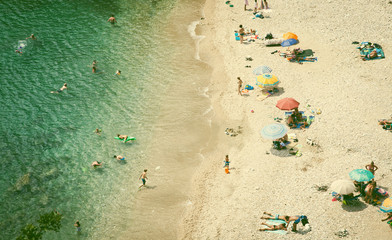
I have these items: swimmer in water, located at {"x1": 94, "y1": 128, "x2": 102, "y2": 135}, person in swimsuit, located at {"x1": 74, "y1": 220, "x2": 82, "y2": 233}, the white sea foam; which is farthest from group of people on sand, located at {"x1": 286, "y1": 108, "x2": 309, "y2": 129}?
person in swimsuit, located at {"x1": 74, "y1": 220, "x2": 82, "y2": 233}

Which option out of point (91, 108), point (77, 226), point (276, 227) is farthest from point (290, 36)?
point (77, 226)

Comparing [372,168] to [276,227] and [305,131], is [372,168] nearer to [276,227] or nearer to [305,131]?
[305,131]

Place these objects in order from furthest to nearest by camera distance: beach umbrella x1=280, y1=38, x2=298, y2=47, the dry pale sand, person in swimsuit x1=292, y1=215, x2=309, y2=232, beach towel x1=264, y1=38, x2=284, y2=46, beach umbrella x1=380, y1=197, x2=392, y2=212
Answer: beach towel x1=264, y1=38, x2=284, y2=46 < beach umbrella x1=280, y1=38, x2=298, y2=47 < the dry pale sand < person in swimsuit x1=292, y1=215, x2=309, y2=232 < beach umbrella x1=380, y1=197, x2=392, y2=212

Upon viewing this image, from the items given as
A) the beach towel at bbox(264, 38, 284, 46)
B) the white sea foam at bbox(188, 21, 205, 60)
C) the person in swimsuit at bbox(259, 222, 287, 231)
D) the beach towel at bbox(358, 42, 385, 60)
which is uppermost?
the beach towel at bbox(358, 42, 385, 60)

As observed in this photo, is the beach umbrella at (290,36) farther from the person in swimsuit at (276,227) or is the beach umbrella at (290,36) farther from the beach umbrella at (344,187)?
the person in swimsuit at (276,227)

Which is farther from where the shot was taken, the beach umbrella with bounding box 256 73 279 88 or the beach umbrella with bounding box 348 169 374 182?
the beach umbrella with bounding box 256 73 279 88

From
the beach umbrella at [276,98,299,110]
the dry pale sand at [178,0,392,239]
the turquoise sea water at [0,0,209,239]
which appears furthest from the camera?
the beach umbrella at [276,98,299,110]

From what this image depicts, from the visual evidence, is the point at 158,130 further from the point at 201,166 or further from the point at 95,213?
the point at 95,213

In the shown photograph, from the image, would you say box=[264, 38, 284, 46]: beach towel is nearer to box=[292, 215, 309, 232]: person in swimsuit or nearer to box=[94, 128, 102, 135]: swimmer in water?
box=[94, 128, 102, 135]: swimmer in water
